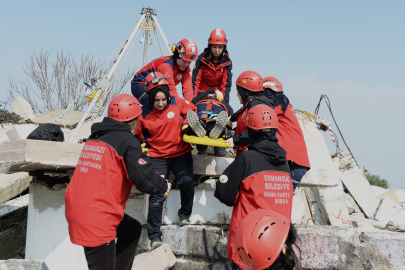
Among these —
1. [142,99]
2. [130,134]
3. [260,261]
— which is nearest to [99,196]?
[130,134]

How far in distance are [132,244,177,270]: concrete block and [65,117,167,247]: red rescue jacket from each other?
1.35m

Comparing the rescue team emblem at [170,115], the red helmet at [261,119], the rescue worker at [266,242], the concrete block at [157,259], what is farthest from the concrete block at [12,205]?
the rescue worker at [266,242]

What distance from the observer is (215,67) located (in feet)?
19.4

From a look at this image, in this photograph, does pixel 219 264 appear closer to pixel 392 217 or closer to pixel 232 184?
pixel 232 184

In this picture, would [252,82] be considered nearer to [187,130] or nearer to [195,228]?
[187,130]

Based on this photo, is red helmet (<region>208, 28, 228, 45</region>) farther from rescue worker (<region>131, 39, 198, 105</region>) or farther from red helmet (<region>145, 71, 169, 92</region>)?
red helmet (<region>145, 71, 169, 92</region>)

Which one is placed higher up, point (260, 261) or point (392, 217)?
point (260, 261)

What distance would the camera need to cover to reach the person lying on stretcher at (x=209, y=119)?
4445 millimetres

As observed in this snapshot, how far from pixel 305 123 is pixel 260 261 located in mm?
6265

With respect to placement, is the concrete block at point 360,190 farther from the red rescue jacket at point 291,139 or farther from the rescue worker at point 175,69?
the rescue worker at point 175,69

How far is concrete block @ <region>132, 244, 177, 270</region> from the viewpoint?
4395 millimetres

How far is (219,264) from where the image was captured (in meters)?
4.59

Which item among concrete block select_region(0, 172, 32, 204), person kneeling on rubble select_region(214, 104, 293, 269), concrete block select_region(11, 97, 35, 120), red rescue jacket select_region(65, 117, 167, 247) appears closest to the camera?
red rescue jacket select_region(65, 117, 167, 247)

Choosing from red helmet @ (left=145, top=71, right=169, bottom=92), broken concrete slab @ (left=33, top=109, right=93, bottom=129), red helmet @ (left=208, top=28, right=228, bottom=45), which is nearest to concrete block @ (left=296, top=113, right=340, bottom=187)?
red helmet @ (left=208, top=28, right=228, bottom=45)
